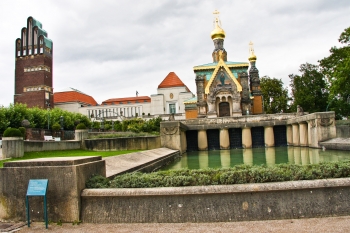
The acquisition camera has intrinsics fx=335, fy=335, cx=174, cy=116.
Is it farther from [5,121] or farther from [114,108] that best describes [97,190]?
[114,108]

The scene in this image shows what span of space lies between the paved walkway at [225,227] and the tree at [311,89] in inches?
2378

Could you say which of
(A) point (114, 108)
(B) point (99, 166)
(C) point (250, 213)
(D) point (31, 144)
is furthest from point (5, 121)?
(A) point (114, 108)

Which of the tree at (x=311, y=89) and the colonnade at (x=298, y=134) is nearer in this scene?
the colonnade at (x=298, y=134)

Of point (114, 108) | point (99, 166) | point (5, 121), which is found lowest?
point (99, 166)

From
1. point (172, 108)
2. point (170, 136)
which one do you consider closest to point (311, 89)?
point (172, 108)

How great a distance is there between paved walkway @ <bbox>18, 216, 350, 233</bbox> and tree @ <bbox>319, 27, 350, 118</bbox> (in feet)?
112

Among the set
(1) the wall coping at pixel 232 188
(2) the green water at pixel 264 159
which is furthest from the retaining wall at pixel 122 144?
(1) the wall coping at pixel 232 188

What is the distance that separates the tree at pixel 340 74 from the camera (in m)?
36.6

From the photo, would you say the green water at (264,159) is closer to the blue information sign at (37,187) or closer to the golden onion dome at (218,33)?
the blue information sign at (37,187)

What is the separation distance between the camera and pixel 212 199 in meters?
6.36

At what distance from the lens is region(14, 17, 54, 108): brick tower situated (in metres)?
90.4

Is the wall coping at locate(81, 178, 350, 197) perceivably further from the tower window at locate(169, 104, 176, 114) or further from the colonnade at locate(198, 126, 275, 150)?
the tower window at locate(169, 104, 176, 114)

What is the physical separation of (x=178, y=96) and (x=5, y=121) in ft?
191

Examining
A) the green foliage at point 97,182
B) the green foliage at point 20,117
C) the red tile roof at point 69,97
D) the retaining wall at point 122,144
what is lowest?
the green foliage at point 97,182
